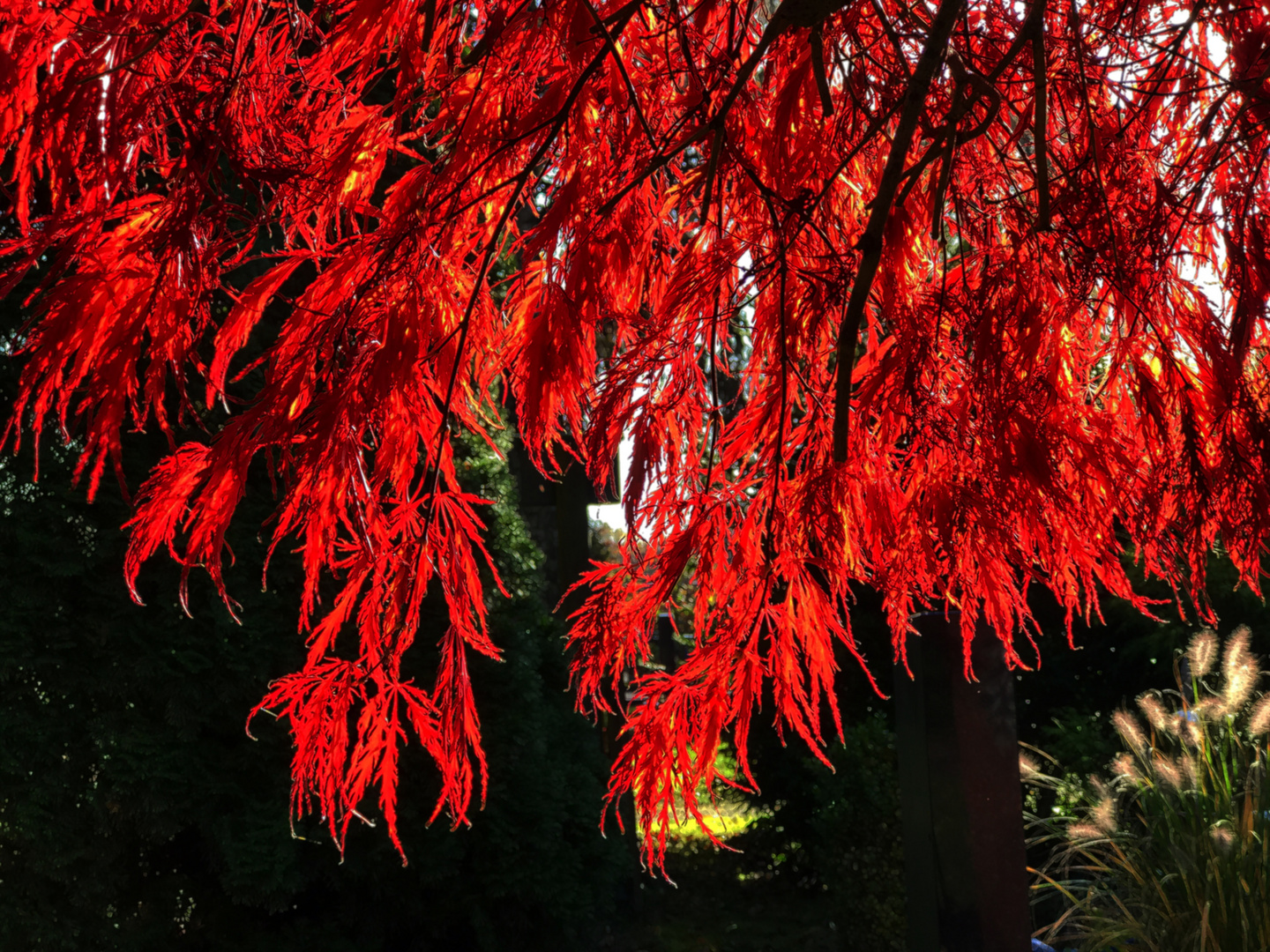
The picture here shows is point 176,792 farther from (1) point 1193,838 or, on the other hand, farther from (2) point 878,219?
(1) point 1193,838

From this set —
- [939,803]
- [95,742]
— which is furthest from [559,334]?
[95,742]

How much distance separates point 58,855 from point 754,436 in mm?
3234

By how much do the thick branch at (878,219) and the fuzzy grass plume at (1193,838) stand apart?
2.68 meters

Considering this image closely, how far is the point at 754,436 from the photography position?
2199mm

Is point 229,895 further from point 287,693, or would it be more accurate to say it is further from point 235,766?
point 287,693

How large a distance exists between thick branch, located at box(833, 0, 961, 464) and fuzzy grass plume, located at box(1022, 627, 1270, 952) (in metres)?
2.68

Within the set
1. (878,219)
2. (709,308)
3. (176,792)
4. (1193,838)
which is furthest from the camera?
(176,792)

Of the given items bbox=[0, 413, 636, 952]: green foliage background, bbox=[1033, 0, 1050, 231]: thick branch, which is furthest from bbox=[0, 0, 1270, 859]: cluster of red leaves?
bbox=[0, 413, 636, 952]: green foliage background

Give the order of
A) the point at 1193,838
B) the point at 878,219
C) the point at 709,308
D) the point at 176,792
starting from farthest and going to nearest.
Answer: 1. the point at 176,792
2. the point at 1193,838
3. the point at 709,308
4. the point at 878,219

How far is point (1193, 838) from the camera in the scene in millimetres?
3723

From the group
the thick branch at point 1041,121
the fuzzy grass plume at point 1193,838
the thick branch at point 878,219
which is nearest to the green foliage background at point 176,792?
the fuzzy grass plume at point 1193,838

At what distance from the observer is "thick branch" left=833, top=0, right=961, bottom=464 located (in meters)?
1.61

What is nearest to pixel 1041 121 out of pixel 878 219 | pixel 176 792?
pixel 878 219

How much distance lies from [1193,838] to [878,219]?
3.13m
